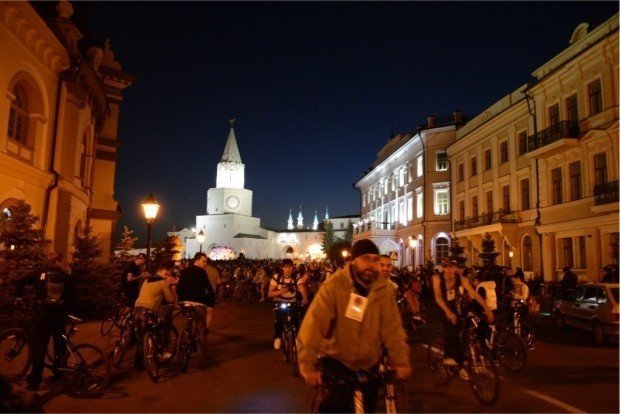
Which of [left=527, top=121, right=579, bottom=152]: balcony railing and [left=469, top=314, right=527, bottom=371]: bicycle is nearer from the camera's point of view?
[left=469, top=314, right=527, bottom=371]: bicycle

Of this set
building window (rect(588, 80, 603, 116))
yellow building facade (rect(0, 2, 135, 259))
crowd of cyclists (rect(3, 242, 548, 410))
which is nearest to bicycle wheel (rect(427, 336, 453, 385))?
crowd of cyclists (rect(3, 242, 548, 410))

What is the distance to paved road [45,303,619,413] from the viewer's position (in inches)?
274

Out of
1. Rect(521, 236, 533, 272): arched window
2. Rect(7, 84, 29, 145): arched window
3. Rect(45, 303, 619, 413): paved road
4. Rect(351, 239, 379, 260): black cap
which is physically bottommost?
Rect(45, 303, 619, 413): paved road

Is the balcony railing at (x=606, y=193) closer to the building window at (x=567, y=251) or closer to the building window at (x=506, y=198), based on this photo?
the building window at (x=567, y=251)

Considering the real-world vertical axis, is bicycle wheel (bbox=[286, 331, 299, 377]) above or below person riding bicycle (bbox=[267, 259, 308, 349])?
below

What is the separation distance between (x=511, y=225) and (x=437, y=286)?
1023 inches

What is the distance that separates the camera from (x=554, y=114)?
92.2 feet

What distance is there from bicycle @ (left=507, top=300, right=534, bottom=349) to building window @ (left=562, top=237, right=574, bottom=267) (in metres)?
16.5

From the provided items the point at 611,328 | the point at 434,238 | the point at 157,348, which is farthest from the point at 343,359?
the point at 434,238

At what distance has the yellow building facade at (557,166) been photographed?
76.9 feet

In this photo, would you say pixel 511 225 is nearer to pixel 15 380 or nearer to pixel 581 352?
pixel 581 352

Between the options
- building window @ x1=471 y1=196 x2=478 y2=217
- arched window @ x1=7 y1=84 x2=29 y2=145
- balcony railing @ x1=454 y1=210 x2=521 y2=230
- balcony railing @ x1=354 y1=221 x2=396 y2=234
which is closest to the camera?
arched window @ x1=7 y1=84 x2=29 y2=145

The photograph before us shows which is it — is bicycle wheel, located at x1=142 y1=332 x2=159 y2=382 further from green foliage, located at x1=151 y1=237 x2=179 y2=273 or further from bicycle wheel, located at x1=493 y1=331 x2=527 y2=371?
green foliage, located at x1=151 y1=237 x2=179 y2=273

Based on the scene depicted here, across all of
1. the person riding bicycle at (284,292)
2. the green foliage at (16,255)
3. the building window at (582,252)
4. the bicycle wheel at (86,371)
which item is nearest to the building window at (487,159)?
the building window at (582,252)
